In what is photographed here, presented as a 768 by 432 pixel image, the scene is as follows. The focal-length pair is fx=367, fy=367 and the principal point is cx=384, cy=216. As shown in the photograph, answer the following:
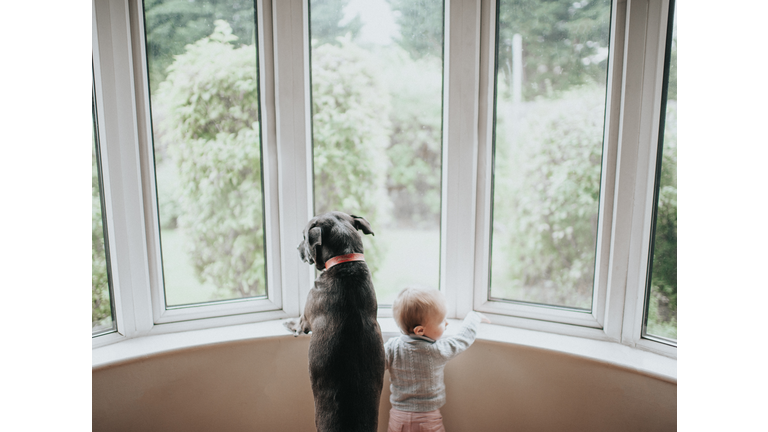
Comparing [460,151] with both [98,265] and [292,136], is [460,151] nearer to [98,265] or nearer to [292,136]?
[292,136]

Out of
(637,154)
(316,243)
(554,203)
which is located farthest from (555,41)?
(316,243)

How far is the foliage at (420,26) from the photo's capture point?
5.32 feet

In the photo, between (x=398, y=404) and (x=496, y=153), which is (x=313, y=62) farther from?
(x=398, y=404)

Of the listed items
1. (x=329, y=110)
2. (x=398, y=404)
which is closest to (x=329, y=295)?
(x=398, y=404)

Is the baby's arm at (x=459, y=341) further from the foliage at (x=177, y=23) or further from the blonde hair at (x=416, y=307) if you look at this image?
the foliage at (x=177, y=23)

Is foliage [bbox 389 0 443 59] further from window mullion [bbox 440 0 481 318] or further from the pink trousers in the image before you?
the pink trousers

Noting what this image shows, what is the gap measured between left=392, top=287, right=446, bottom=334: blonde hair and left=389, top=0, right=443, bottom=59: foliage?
1056mm

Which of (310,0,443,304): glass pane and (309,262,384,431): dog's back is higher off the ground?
(310,0,443,304): glass pane

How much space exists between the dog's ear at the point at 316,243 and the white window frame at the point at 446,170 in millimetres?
494

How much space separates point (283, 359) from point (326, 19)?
4.87 ft

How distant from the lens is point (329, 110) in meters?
1.68

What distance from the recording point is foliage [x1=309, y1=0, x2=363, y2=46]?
1617 millimetres

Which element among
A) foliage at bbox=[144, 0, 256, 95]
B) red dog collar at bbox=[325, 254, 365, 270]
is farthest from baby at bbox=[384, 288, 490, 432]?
foliage at bbox=[144, 0, 256, 95]
